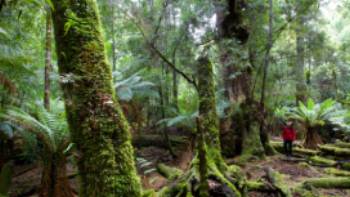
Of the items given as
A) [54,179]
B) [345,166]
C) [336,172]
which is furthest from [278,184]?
[54,179]

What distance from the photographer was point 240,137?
23.9ft

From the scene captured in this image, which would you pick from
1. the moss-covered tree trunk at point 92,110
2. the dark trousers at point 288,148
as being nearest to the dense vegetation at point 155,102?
the moss-covered tree trunk at point 92,110

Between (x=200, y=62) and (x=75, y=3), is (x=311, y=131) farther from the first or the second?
(x=75, y=3)

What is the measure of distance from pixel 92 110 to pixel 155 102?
6.55 metres

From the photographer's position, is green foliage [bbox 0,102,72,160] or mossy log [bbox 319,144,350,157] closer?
green foliage [bbox 0,102,72,160]

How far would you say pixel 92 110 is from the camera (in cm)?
202

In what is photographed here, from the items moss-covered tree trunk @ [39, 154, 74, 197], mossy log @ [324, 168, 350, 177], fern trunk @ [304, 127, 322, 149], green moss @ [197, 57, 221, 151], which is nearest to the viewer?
moss-covered tree trunk @ [39, 154, 74, 197]

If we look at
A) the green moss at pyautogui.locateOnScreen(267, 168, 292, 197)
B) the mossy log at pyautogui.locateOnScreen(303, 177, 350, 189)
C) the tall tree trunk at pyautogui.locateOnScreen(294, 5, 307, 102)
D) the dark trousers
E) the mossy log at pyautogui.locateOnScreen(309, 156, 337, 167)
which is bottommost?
the mossy log at pyautogui.locateOnScreen(303, 177, 350, 189)

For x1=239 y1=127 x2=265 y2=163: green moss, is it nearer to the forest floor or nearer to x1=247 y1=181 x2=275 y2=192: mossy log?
the forest floor

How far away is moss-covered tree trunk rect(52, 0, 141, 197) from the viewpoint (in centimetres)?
193

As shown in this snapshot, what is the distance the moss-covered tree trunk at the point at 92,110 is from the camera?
6.34 feet

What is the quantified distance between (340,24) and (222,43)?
19723mm

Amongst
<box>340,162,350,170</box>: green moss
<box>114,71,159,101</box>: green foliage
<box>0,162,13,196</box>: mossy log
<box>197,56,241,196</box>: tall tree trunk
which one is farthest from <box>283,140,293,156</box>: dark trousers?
<box>0,162,13,196</box>: mossy log

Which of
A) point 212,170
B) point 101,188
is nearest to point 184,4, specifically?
point 212,170
